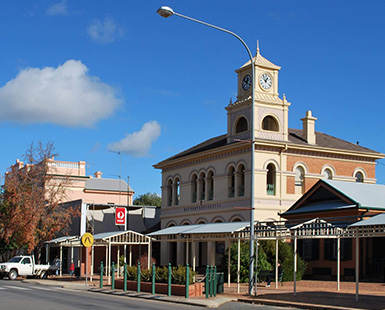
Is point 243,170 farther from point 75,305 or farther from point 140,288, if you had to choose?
point 75,305

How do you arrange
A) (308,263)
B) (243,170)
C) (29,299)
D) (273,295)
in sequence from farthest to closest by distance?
(243,170), (308,263), (273,295), (29,299)

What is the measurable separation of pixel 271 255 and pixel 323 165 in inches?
503

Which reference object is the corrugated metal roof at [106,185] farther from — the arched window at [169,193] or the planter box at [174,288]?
the planter box at [174,288]

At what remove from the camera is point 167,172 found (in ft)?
170

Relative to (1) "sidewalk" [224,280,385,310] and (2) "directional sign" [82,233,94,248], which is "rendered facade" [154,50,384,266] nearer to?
(2) "directional sign" [82,233,94,248]

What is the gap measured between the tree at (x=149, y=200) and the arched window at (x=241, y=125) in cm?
6575

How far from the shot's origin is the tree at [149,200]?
110125mm

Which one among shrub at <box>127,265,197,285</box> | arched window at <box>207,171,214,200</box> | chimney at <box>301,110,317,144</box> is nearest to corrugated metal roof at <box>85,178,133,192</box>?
arched window at <box>207,171,214,200</box>

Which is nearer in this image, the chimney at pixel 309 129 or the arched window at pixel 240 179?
the arched window at pixel 240 179

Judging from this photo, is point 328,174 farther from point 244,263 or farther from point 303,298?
point 303,298

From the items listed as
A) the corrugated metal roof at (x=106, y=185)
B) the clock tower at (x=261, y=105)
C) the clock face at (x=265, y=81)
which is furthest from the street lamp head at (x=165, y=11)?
the corrugated metal roof at (x=106, y=185)

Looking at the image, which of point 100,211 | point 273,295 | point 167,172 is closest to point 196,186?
point 167,172

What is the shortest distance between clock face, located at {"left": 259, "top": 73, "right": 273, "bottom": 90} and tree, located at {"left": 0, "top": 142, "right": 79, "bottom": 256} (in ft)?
55.5

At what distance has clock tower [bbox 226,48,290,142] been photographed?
42.4m
